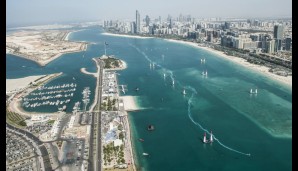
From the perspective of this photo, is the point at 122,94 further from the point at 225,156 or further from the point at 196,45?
the point at 196,45

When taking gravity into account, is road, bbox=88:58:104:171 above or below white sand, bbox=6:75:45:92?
below

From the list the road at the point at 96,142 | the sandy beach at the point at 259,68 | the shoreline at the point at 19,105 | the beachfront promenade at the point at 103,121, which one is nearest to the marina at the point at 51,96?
the shoreline at the point at 19,105

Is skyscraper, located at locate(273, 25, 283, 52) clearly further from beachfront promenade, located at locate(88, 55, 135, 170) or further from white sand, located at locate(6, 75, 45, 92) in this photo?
white sand, located at locate(6, 75, 45, 92)

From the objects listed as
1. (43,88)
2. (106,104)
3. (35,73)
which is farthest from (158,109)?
(35,73)

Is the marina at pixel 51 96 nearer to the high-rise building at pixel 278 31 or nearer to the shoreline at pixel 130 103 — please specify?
the shoreline at pixel 130 103

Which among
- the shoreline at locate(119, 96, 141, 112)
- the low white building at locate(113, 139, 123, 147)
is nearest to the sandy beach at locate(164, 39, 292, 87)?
the shoreline at locate(119, 96, 141, 112)

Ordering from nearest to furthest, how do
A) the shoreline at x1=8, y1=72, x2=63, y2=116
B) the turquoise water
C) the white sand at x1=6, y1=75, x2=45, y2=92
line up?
1. the turquoise water
2. the shoreline at x1=8, y1=72, x2=63, y2=116
3. the white sand at x1=6, y1=75, x2=45, y2=92
